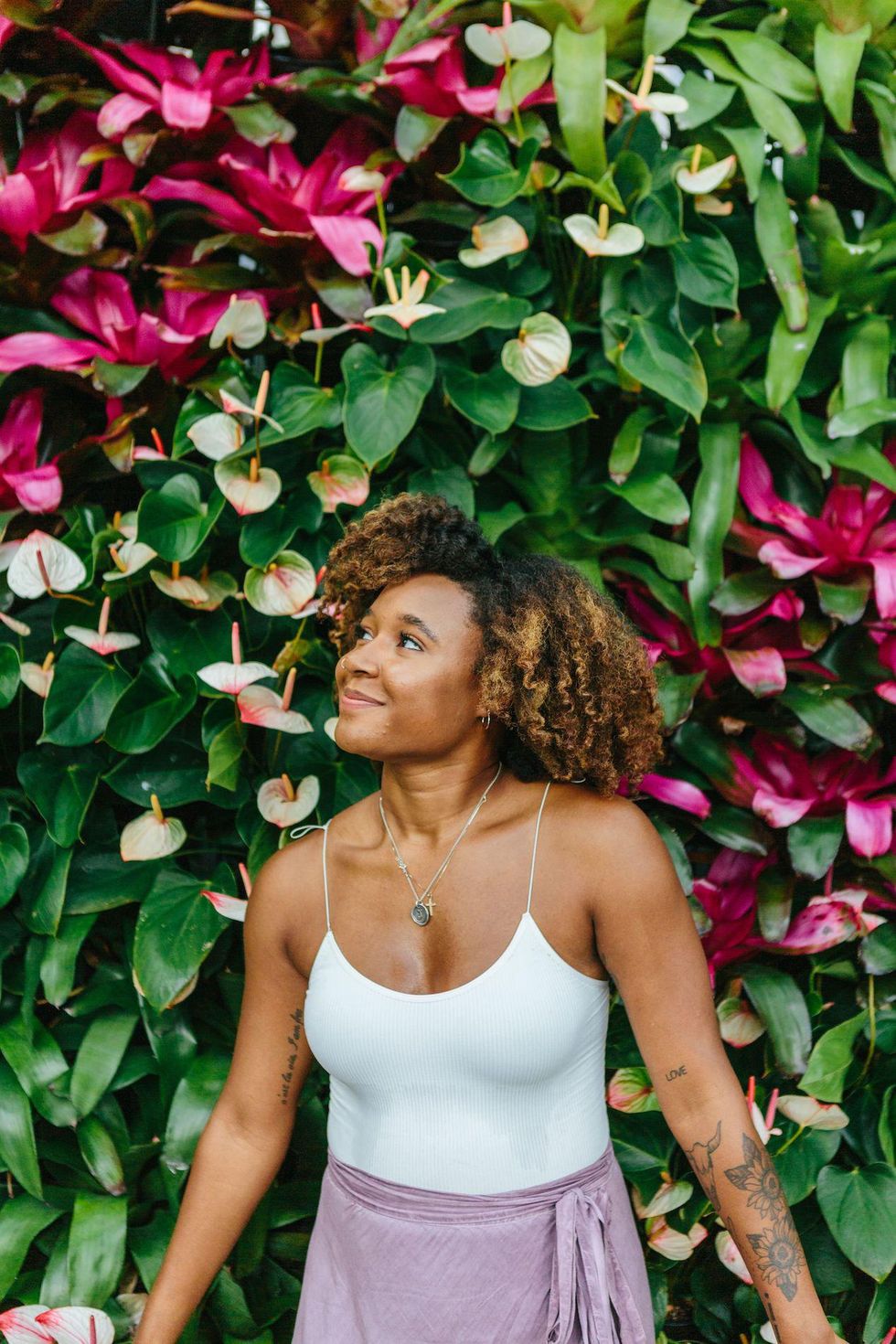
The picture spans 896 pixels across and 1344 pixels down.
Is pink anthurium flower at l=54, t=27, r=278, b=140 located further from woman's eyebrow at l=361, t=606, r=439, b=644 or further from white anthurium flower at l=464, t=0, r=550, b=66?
woman's eyebrow at l=361, t=606, r=439, b=644

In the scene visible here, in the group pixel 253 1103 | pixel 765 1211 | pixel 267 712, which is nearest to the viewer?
pixel 765 1211

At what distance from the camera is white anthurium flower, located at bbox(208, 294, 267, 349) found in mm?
1611

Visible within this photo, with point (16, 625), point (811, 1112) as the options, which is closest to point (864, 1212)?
point (811, 1112)

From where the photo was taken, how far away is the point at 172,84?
64.7 inches

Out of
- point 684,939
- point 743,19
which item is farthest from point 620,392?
point 684,939

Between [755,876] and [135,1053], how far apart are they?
3.02 feet

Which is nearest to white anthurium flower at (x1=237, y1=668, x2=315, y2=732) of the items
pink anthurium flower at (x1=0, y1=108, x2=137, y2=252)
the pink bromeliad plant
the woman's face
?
the woman's face

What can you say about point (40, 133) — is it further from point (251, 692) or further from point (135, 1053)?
point (135, 1053)

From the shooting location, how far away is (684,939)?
1.27 meters

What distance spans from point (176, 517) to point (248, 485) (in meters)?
0.10

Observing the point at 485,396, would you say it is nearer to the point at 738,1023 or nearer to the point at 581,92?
the point at 581,92

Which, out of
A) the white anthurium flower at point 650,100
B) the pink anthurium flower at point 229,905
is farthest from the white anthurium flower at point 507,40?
the pink anthurium flower at point 229,905

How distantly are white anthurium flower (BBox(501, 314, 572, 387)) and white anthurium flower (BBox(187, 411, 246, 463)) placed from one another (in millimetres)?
364

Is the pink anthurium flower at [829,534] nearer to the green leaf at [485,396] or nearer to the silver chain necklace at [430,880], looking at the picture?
the green leaf at [485,396]
